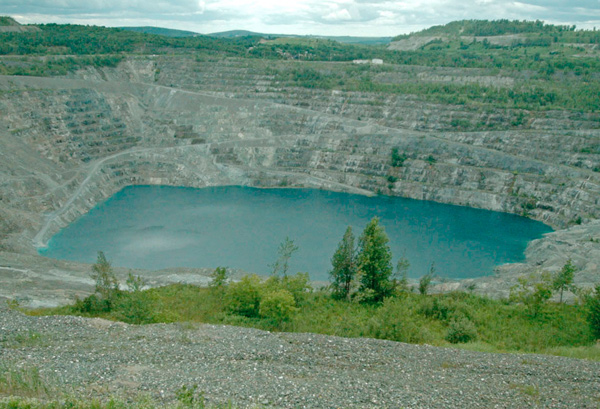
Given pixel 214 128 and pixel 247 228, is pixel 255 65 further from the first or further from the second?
pixel 247 228

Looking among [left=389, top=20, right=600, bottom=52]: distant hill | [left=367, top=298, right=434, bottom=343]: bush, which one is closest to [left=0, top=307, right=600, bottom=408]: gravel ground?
[left=367, top=298, right=434, bottom=343]: bush

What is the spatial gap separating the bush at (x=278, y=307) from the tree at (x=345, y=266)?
7138 millimetres

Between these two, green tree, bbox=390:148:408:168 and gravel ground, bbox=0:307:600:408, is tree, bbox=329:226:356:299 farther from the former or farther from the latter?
green tree, bbox=390:148:408:168

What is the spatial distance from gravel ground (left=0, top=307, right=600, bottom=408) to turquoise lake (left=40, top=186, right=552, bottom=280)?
2428 centimetres

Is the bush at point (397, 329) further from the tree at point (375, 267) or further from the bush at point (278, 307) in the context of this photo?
the tree at point (375, 267)

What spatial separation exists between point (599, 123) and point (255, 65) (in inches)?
2222

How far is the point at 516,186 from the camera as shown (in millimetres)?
62062

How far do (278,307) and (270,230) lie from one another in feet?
99.2

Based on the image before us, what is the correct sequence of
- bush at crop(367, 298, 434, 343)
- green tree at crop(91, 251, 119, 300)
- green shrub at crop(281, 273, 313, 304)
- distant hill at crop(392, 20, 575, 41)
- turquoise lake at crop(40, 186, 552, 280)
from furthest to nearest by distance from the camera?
distant hill at crop(392, 20, 575, 41), turquoise lake at crop(40, 186, 552, 280), green shrub at crop(281, 273, 313, 304), green tree at crop(91, 251, 119, 300), bush at crop(367, 298, 434, 343)

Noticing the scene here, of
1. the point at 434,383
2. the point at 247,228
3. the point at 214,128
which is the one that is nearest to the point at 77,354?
the point at 434,383

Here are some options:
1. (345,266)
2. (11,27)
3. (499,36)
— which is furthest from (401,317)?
(499,36)

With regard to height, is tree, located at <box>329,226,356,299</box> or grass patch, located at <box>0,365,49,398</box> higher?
grass patch, located at <box>0,365,49,398</box>

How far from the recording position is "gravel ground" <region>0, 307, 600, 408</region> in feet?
48.9

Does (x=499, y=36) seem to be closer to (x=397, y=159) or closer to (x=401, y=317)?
(x=397, y=159)
